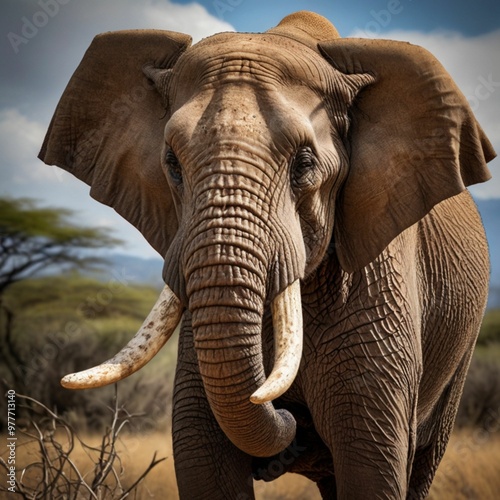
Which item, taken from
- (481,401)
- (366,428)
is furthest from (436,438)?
(481,401)

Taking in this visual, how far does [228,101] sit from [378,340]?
118 cm

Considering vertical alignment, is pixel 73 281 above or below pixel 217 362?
below

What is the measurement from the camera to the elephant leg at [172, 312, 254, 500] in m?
4.75

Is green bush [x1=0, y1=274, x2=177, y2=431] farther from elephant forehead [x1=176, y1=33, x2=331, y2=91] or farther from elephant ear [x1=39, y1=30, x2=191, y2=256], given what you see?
elephant forehead [x1=176, y1=33, x2=331, y2=91]

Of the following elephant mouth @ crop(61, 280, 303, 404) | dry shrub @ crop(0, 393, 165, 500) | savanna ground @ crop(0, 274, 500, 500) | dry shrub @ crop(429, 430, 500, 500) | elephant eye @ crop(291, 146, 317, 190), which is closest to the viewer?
elephant mouth @ crop(61, 280, 303, 404)

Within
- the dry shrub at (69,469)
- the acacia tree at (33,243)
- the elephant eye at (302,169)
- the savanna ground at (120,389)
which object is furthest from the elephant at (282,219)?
the acacia tree at (33,243)

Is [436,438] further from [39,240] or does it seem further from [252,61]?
[39,240]

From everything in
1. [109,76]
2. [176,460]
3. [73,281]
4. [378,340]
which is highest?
[109,76]

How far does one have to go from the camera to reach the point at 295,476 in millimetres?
9203

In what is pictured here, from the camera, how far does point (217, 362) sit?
383 centimetres

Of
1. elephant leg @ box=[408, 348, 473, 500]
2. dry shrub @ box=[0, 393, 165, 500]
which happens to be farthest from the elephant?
elephant leg @ box=[408, 348, 473, 500]

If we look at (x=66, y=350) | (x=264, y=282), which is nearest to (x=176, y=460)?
(x=264, y=282)

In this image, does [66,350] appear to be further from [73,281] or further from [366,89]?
[366,89]

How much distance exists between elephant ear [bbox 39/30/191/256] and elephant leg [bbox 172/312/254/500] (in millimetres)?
479
